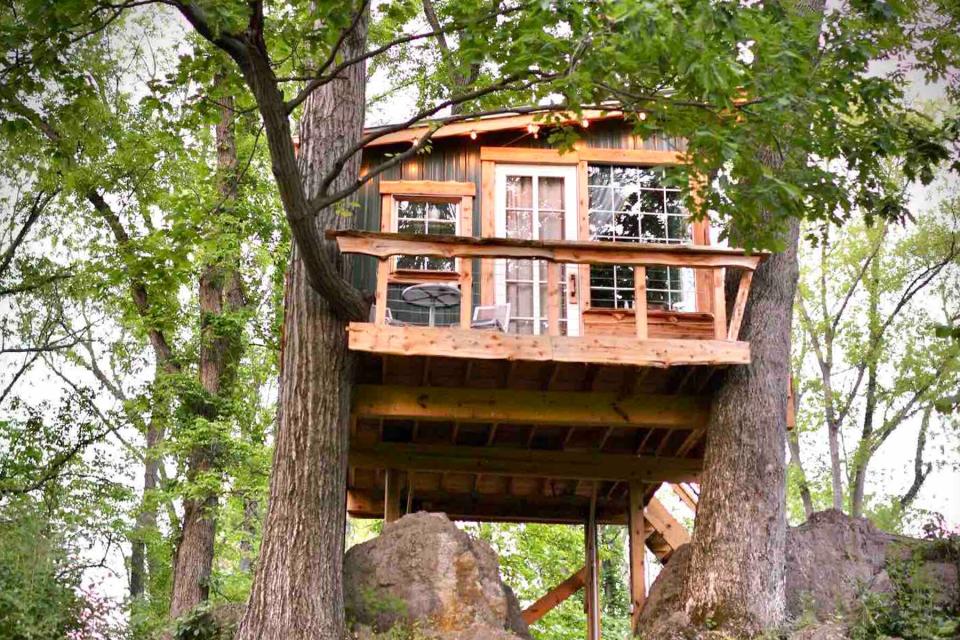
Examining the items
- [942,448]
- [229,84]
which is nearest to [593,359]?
[229,84]

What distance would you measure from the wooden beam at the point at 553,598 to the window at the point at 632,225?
11.9 ft

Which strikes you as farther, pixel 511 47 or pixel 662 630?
pixel 662 630

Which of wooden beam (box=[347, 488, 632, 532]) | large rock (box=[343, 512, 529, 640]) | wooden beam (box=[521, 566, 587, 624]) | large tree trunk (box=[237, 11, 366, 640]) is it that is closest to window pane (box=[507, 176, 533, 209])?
large tree trunk (box=[237, 11, 366, 640])

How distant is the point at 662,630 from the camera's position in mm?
8352

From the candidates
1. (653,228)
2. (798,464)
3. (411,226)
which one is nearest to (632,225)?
(653,228)

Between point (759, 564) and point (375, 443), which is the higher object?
point (375, 443)

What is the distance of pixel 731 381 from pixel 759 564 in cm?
165

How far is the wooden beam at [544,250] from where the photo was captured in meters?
8.47

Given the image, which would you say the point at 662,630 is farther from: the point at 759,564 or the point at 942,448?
the point at 942,448

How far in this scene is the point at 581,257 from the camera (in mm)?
8898

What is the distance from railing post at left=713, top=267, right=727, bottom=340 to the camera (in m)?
8.87

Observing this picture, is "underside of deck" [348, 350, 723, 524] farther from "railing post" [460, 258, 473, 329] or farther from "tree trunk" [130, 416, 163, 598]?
"tree trunk" [130, 416, 163, 598]

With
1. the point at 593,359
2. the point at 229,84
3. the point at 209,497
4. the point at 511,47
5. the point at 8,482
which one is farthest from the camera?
the point at 209,497

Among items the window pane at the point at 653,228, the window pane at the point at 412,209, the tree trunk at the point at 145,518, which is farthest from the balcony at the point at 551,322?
the tree trunk at the point at 145,518
